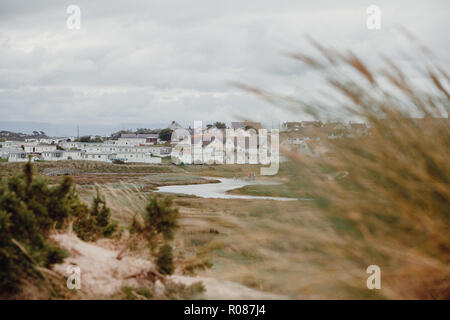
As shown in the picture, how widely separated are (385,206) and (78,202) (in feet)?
7.19

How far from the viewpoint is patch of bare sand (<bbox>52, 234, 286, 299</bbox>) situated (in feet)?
8.16

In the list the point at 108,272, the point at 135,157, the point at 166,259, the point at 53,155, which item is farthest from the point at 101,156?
the point at 166,259

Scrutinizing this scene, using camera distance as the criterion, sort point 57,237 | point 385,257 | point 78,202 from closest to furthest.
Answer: point 385,257 < point 57,237 < point 78,202

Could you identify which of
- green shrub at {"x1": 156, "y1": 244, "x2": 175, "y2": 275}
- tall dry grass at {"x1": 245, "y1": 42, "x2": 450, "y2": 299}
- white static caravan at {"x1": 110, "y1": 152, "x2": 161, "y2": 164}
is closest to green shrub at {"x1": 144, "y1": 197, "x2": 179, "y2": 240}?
green shrub at {"x1": 156, "y1": 244, "x2": 175, "y2": 275}

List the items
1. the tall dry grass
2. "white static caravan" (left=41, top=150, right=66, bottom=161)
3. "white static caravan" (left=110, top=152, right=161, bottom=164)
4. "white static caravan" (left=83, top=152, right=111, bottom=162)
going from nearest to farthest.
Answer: the tall dry grass, "white static caravan" (left=41, top=150, right=66, bottom=161), "white static caravan" (left=83, top=152, right=111, bottom=162), "white static caravan" (left=110, top=152, right=161, bottom=164)

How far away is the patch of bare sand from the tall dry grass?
0.83 m

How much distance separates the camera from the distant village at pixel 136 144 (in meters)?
2.02

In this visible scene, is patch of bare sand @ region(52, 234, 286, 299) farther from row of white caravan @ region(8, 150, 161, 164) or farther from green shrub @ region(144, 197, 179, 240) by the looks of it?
row of white caravan @ region(8, 150, 161, 164)

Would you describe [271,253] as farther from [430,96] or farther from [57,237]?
[57,237]

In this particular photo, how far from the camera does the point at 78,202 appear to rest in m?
3.17

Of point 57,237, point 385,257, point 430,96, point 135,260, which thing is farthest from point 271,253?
point 57,237

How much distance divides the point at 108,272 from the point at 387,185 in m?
1.71

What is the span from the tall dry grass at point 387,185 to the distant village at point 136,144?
76 millimetres

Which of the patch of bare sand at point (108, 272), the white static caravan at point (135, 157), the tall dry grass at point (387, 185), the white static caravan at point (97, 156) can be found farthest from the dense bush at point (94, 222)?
the white static caravan at point (97, 156)
